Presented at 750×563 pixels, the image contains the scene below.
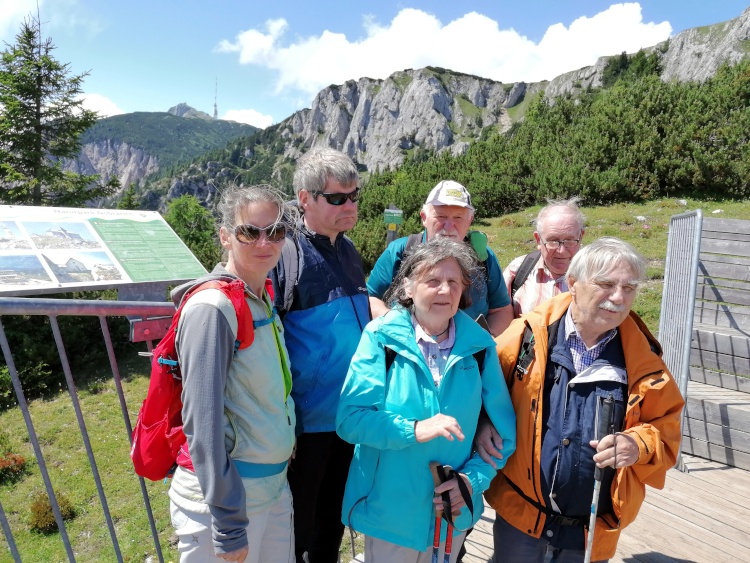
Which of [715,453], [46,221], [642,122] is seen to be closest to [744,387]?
[715,453]

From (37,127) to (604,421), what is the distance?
22084 mm

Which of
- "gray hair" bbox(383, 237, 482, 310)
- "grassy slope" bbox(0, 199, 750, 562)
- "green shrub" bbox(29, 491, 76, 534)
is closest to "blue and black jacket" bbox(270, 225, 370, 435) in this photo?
"gray hair" bbox(383, 237, 482, 310)

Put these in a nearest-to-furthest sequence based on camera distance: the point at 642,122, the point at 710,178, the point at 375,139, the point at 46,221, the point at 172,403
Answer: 1. the point at 172,403
2. the point at 46,221
3. the point at 710,178
4. the point at 642,122
5. the point at 375,139

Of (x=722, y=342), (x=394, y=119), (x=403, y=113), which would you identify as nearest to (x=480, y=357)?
(x=722, y=342)

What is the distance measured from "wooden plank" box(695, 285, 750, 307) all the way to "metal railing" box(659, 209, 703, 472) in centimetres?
106

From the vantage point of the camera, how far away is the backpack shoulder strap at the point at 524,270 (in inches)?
130

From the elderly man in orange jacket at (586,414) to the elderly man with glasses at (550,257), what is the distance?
2.71ft

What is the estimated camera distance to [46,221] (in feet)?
15.7

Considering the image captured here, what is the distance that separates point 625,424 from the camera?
211cm

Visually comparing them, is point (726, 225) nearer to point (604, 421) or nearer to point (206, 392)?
point (604, 421)

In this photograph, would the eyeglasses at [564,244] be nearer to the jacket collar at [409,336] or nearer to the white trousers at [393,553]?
the jacket collar at [409,336]

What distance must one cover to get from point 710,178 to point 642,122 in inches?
186

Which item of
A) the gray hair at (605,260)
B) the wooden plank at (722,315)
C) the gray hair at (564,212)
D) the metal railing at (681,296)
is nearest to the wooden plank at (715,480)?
the metal railing at (681,296)

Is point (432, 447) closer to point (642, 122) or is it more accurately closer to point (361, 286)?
point (361, 286)
